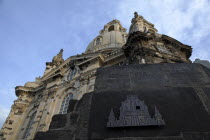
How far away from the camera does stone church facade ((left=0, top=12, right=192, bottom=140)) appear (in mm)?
15133

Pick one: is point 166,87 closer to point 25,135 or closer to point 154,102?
point 154,102

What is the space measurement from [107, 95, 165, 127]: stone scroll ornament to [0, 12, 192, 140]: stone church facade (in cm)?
967

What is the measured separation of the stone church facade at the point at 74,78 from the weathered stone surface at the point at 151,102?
8.67m

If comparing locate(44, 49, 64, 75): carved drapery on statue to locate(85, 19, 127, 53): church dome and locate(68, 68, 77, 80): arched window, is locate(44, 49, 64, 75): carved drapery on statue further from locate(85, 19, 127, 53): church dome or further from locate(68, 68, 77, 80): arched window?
locate(85, 19, 127, 53): church dome

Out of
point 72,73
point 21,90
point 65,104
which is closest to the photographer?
point 65,104

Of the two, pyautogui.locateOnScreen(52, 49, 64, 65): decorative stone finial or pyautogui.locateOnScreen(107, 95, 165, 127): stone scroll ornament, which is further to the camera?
pyautogui.locateOnScreen(52, 49, 64, 65): decorative stone finial

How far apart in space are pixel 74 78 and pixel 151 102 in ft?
54.7

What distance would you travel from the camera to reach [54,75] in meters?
21.4

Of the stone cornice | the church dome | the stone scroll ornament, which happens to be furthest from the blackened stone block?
the church dome

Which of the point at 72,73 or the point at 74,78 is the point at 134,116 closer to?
the point at 74,78

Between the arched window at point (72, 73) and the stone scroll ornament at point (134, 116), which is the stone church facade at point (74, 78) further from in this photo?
the stone scroll ornament at point (134, 116)

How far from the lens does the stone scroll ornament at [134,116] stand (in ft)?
9.86

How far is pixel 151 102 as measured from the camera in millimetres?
3445

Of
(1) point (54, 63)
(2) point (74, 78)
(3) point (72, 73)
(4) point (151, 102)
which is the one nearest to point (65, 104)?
(2) point (74, 78)
